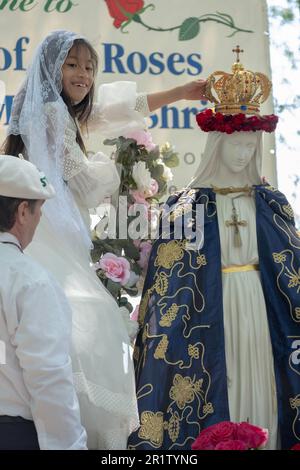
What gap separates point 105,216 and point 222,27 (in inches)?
67.5

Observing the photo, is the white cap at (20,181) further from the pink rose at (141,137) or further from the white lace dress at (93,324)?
the pink rose at (141,137)

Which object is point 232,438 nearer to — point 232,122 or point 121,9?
point 232,122

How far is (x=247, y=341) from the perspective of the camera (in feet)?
16.3

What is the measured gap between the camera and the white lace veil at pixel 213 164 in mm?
5188

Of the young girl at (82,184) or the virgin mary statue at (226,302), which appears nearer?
the young girl at (82,184)

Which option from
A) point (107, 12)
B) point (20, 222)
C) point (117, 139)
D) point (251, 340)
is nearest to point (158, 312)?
point (251, 340)

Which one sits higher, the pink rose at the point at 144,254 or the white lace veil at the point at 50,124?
the white lace veil at the point at 50,124

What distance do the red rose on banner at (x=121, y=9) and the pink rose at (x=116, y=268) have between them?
5.99 ft

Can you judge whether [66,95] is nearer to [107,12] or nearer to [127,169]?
[127,169]

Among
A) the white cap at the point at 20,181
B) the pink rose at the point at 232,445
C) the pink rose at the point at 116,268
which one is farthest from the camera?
the pink rose at the point at 116,268

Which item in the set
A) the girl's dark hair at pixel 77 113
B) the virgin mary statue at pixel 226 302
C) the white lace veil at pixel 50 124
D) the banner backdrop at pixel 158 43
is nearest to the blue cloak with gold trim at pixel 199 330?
the virgin mary statue at pixel 226 302

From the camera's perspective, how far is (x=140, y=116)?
5.41 m

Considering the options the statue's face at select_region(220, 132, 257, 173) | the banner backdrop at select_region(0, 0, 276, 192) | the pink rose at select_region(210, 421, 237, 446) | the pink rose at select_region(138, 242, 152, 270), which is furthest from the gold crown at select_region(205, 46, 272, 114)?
the pink rose at select_region(210, 421, 237, 446)

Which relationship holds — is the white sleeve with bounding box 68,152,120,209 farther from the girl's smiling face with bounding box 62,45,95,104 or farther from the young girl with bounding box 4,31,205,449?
the girl's smiling face with bounding box 62,45,95,104
